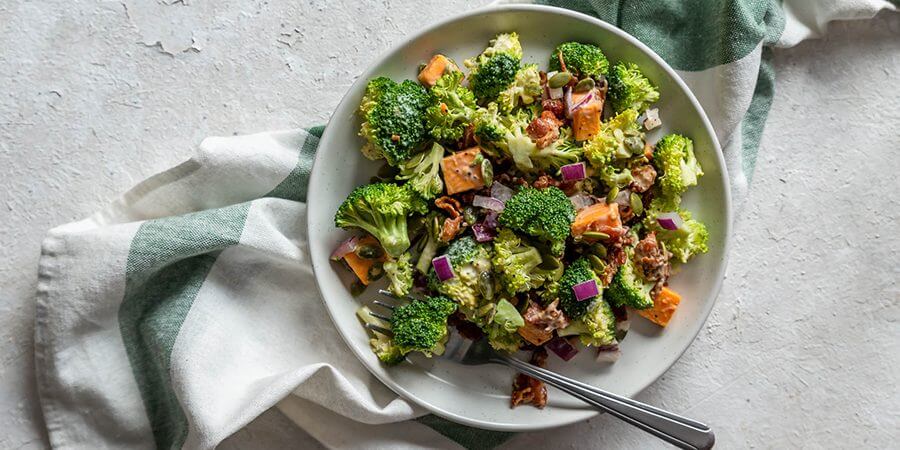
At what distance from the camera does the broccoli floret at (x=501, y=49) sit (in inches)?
106

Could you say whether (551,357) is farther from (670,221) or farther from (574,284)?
(670,221)

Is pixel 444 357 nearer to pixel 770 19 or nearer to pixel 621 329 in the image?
pixel 621 329

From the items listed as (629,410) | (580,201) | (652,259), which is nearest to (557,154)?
(580,201)

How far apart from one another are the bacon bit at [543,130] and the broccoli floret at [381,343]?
0.92 meters

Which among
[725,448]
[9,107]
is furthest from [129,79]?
[725,448]

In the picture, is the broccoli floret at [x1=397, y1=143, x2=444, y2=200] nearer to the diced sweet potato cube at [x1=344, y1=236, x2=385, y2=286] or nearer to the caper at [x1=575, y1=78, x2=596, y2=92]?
the diced sweet potato cube at [x1=344, y1=236, x2=385, y2=286]

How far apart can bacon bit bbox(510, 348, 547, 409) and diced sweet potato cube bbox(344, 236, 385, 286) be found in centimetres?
73

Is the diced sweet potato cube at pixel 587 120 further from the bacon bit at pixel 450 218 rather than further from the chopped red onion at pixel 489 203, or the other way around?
the bacon bit at pixel 450 218

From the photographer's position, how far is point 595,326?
2.64 meters

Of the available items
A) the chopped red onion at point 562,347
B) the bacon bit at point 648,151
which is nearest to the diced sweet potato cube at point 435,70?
the bacon bit at point 648,151

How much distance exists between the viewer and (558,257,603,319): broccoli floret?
260 centimetres

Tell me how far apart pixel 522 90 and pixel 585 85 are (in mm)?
A: 240

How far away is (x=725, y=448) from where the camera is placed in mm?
3168

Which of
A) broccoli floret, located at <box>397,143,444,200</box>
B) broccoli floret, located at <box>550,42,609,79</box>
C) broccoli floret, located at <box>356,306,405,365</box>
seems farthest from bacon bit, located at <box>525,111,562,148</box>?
broccoli floret, located at <box>356,306,405,365</box>
